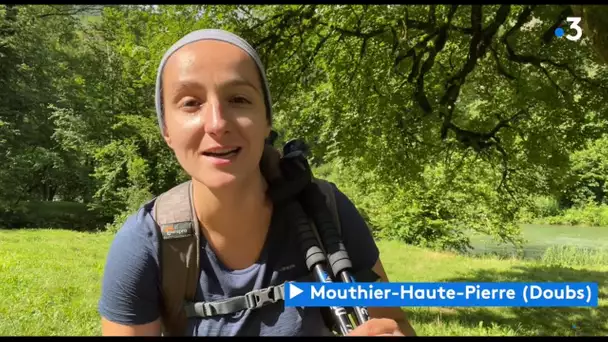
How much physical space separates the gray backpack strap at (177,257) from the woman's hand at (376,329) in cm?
46

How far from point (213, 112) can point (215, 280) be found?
1.57 ft

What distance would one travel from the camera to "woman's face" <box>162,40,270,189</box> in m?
1.15

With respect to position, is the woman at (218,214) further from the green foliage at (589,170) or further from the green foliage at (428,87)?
the green foliage at (589,170)

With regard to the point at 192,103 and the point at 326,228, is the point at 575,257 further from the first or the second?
the point at 192,103

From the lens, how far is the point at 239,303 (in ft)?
4.02

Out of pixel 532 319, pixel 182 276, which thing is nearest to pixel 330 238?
pixel 182 276

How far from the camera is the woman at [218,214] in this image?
3.80ft

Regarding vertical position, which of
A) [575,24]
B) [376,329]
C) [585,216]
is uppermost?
[575,24]

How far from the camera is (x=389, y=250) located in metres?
13.2

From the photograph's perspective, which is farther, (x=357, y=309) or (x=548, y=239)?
(x=548, y=239)

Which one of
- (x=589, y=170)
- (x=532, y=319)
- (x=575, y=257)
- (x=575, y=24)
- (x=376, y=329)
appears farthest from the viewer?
(x=575, y=257)

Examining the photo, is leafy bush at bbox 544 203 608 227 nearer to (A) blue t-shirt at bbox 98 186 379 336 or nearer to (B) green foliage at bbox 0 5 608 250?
(B) green foliage at bbox 0 5 608 250

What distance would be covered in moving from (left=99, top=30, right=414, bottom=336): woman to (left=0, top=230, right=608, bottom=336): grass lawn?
3785 millimetres

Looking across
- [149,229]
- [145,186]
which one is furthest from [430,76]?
[145,186]
